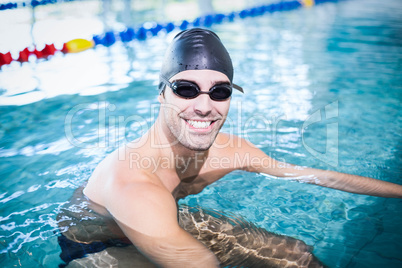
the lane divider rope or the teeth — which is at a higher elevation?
the lane divider rope

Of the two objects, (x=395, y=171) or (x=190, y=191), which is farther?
(x=395, y=171)

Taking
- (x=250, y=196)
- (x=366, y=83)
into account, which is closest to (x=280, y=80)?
(x=366, y=83)

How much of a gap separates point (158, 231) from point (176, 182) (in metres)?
0.78

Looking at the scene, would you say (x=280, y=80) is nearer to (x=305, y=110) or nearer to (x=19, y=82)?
(x=305, y=110)

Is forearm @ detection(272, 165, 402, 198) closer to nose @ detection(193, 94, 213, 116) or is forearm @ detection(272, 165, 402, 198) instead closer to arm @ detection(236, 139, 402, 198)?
arm @ detection(236, 139, 402, 198)

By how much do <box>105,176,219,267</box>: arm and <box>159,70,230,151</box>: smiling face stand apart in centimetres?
45

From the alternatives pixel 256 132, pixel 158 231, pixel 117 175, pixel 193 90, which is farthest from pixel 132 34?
pixel 158 231

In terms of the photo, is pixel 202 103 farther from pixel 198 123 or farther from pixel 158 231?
pixel 158 231

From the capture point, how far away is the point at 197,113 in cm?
214

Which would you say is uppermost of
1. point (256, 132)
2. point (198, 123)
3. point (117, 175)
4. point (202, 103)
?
point (202, 103)

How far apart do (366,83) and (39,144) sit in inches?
229

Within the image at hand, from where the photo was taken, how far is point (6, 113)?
489 centimetres

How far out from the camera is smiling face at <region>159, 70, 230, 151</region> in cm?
212

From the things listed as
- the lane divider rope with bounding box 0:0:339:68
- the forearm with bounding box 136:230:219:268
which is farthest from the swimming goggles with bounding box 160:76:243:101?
the lane divider rope with bounding box 0:0:339:68
